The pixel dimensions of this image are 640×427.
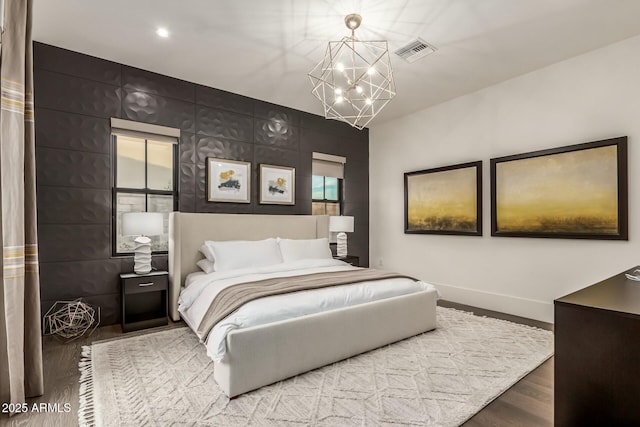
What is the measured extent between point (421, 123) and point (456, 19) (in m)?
2.28

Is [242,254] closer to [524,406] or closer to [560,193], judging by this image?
[524,406]

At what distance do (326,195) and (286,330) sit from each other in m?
3.37

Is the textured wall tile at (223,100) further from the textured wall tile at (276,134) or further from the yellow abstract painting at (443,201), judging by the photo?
the yellow abstract painting at (443,201)

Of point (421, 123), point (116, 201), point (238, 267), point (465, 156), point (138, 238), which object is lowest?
point (238, 267)

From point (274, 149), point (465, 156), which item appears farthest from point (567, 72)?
point (274, 149)

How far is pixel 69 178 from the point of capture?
327cm

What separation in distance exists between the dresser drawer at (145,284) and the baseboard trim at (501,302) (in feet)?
10.6

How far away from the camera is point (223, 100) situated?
4270 millimetres

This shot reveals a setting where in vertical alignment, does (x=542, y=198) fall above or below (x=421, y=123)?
below

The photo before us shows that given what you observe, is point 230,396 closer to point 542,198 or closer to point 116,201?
point 116,201

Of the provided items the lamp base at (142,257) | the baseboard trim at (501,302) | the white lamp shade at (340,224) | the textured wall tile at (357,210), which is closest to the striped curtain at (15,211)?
the lamp base at (142,257)

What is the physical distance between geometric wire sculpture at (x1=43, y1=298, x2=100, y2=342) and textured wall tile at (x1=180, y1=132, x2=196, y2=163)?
192 centimetres

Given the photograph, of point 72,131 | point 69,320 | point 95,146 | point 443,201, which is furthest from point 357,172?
point 69,320

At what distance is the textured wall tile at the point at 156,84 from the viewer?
11.9ft
